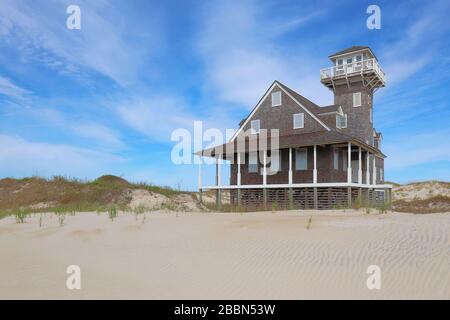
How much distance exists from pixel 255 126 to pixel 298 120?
3.70 meters

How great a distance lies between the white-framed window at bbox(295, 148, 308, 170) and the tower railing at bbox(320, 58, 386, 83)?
9824 millimetres

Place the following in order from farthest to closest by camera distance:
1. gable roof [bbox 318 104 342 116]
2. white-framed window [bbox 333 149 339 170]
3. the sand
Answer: gable roof [bbox 318 104 342 116] → white-framed window [bbox 333 149 339 170] → the sand

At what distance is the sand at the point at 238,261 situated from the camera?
13.6 ft

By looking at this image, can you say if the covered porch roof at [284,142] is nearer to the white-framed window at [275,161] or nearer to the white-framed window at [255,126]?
the white-framed window at [255,126]

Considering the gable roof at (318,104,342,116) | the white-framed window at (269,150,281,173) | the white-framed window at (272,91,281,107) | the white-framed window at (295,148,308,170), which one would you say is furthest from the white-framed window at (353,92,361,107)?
the white-framed window at (269,150,281,173)

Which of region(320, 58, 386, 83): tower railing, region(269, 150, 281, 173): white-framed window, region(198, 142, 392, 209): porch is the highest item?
region(320, 58, 386, 83): tower railing

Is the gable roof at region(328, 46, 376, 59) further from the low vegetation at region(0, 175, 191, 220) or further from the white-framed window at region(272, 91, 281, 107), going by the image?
the low vegetation at region(0, 175, 191, 220)

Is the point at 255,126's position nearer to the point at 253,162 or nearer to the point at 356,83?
the point at 253,162

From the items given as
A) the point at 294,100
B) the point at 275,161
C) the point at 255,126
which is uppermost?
the point at 294,100

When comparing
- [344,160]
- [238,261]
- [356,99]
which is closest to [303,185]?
[344,160]

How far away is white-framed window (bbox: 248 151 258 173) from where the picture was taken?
26609mm

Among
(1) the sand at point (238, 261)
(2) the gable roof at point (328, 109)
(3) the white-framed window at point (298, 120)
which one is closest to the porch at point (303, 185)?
(3) the white-framed window at point (298, 120)

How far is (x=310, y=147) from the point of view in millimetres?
24172

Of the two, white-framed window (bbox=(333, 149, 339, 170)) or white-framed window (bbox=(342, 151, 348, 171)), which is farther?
white-framed window (bbox=(342, 151, 348, 171))
